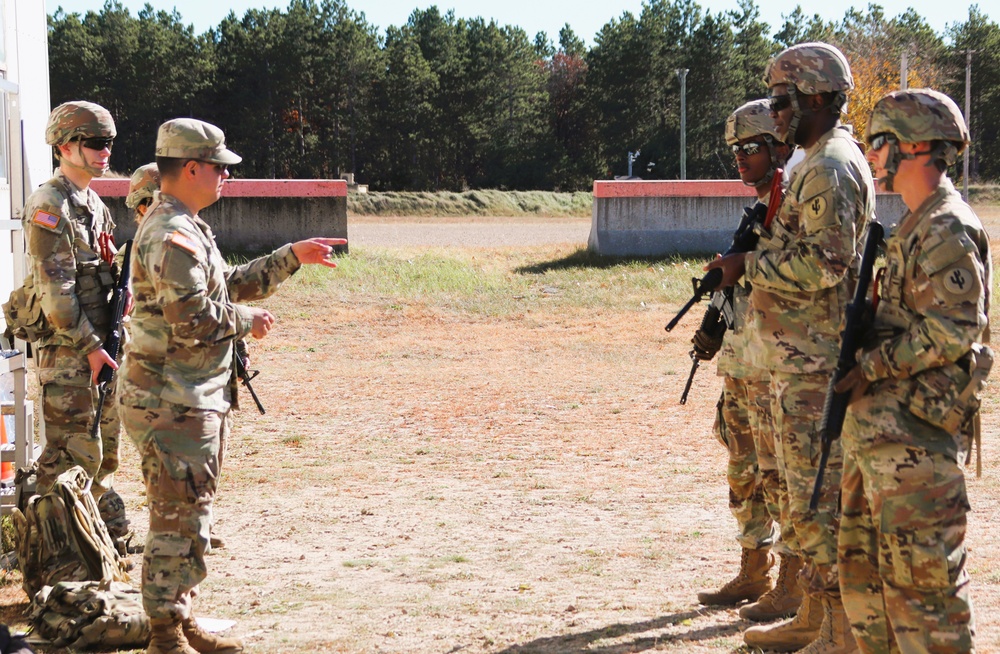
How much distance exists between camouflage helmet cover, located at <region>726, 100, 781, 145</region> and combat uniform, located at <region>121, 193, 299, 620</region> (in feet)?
7.02

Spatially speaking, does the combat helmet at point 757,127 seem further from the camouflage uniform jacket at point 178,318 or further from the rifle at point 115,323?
the rifle at point 115,323

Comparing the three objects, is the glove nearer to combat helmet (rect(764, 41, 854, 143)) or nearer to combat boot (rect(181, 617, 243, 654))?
combat helmet (rect(764, 41, 854, 143))

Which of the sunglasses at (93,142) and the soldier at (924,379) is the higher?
the sunglasses at (93,142)

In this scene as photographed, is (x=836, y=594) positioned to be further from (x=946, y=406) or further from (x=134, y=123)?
(x=134, y=123)

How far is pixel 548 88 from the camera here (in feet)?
244

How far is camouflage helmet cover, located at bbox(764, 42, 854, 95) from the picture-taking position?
13.2 feet

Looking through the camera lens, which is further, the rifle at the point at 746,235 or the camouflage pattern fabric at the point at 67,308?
the camouflage pattern fabric at the point at 67,308

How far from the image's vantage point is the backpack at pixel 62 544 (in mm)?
5016

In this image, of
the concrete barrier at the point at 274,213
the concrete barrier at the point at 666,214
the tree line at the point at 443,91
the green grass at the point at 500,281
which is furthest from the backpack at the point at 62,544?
the tree line at the point at 443,91

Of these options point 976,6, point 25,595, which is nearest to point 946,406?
point 25,595

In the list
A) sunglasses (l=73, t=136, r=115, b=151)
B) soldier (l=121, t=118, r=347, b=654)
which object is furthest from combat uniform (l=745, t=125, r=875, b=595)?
sunglasses (l=73, t=136, r=115, b=151)

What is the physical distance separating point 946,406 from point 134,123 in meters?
62.5

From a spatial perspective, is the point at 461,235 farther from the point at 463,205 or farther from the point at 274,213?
the point at 463,205

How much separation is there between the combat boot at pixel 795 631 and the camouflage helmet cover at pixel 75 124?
148 inches
